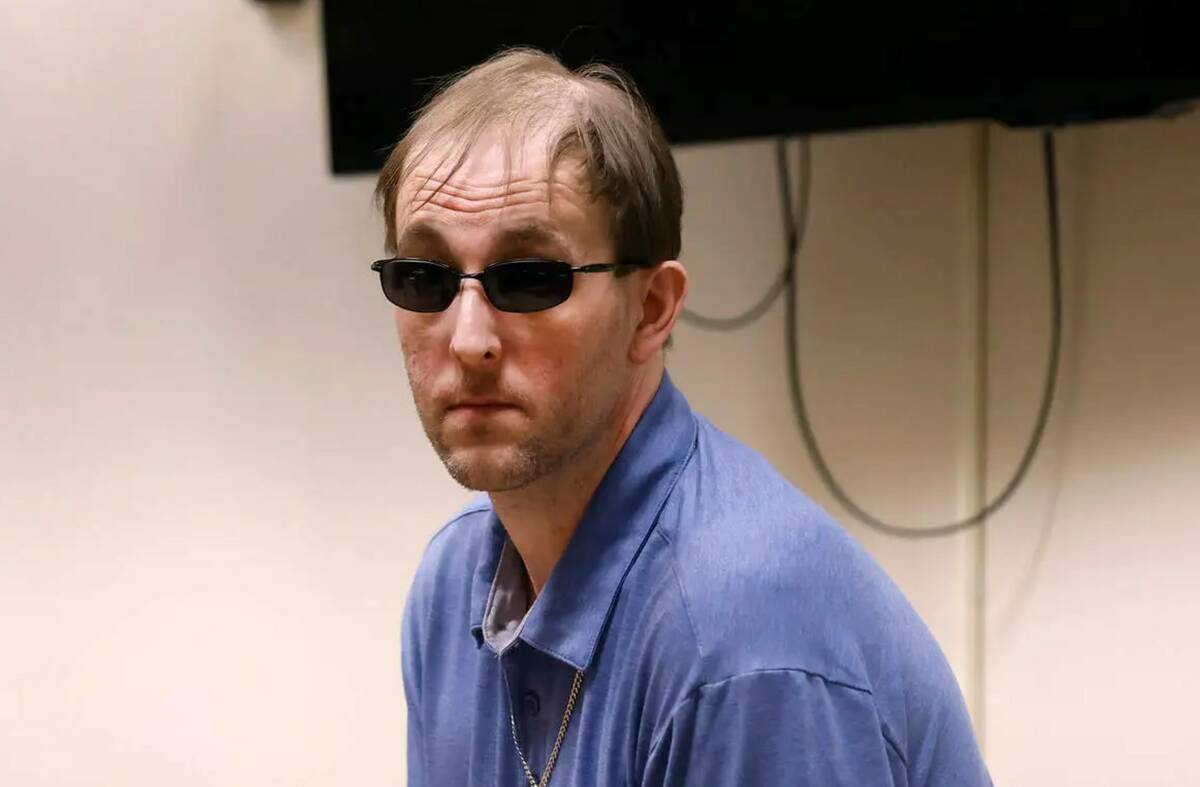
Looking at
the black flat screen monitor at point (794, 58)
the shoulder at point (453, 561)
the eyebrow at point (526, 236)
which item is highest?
the black flat screen monitor at point (794, 58)

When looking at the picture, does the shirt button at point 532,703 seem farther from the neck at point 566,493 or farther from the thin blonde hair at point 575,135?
the thin blonde hair at point 575,135

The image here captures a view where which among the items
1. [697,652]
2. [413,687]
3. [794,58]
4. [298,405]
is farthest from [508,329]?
[298,405]

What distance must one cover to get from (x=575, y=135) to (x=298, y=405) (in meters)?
1.23

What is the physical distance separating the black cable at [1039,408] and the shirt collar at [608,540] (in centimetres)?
86

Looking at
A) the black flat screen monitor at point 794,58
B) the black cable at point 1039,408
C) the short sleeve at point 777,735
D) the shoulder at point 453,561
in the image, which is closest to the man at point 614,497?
the short sleeve at point 777,735

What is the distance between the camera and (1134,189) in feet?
5.47

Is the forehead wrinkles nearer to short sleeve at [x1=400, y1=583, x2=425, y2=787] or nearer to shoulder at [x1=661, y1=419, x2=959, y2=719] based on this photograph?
shoulder at [x1=661, y1=419, x2=959, y2=719]

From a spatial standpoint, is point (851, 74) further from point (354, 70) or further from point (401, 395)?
point (401, 395)

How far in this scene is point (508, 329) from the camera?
941mm

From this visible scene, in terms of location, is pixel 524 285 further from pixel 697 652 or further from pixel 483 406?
pixel 697 652

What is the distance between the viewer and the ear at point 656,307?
3.34 ft

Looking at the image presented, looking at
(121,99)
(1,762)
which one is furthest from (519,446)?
(1,762)

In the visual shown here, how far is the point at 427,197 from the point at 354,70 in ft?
3.18

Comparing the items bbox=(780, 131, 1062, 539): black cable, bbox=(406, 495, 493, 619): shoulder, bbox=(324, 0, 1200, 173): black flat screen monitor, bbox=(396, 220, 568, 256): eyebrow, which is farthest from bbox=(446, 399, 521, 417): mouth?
bbox=(780, 131, 1062, 539): black cable
